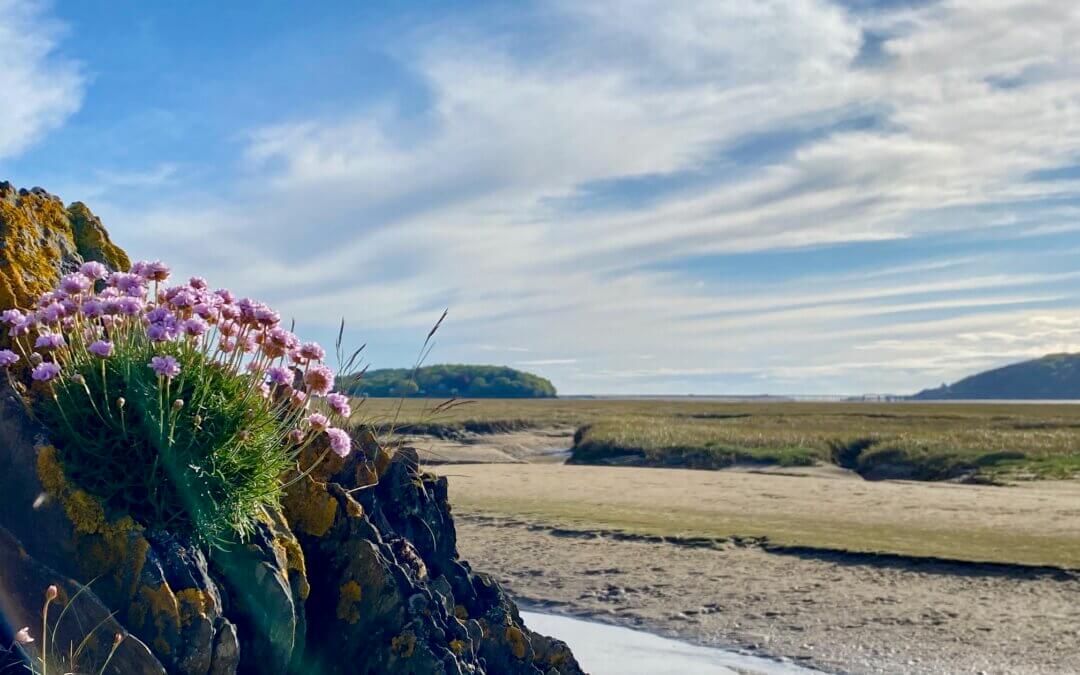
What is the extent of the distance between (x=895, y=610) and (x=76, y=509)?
1051 cm

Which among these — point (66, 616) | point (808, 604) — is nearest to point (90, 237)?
point (66, 616)

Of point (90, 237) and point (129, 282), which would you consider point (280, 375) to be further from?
point (90, 237)

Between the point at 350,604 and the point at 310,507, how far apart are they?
0.81 meters

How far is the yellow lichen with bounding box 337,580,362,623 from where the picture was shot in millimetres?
6625

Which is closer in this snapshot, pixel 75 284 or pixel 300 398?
pixel 75 284

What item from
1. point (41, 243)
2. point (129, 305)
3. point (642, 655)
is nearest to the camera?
point (129, 305)

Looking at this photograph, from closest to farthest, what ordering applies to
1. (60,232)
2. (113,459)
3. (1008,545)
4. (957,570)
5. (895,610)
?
(113,459) → (60,232) → (895,610) → (957,570) → (1008,545)

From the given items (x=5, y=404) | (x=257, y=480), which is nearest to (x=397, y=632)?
(x=257, y=480)

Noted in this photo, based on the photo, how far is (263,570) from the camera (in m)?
6.04

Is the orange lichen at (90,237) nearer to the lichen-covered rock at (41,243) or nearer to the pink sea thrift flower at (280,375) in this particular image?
the lichen-covered rock at (41,243)

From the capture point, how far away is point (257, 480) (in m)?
6.15

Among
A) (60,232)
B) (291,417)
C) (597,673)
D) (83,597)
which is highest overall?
(60,232)

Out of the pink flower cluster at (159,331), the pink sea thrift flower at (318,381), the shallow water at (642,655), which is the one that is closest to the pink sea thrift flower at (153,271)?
the pink flower cluster at (159,331)

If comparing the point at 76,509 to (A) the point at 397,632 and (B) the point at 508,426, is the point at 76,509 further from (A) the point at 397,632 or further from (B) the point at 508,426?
(B) the point at 508,426
